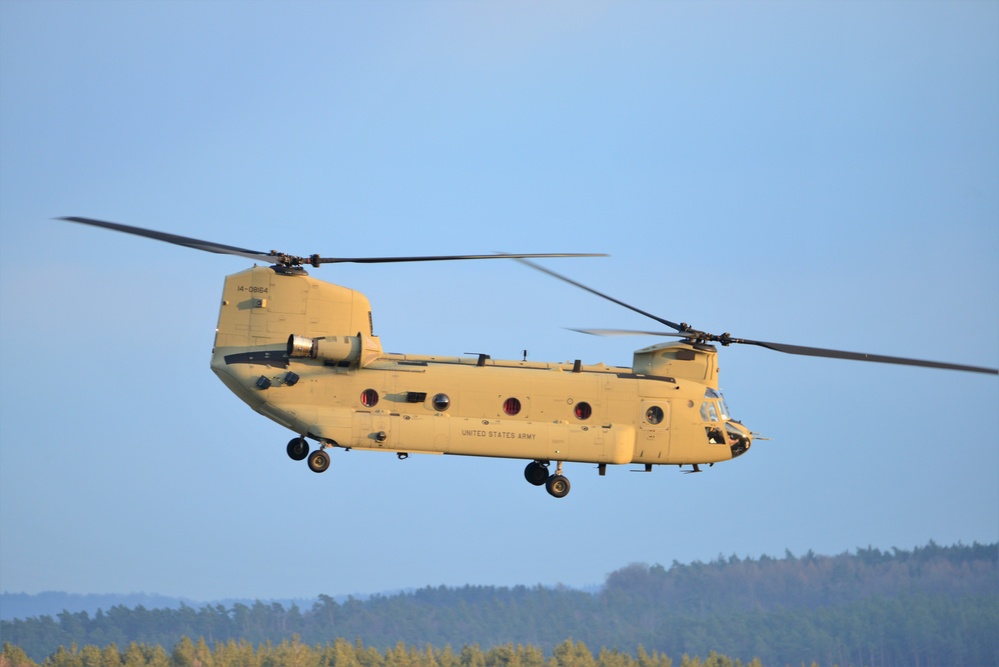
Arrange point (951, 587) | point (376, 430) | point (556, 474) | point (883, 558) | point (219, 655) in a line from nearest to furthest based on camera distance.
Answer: point (376, 430) < point (556, 474) < point (219, 655) < point (951, 587) < point (883, 558)

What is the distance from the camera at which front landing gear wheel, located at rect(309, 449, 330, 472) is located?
4262 centimetres

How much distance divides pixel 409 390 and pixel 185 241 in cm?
810

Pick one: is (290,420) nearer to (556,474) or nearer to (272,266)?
(272,266)

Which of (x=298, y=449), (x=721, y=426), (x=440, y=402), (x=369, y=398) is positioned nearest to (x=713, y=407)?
(x=721, y=426)

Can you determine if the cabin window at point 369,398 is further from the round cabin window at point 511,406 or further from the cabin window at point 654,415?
the cabin window at point 654,415

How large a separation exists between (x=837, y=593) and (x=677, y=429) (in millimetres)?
161949

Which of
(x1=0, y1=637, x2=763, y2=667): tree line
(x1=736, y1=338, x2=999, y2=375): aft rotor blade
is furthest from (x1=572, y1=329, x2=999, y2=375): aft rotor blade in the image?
(x1=0, y1=637, x2=763, y2=667): tree line

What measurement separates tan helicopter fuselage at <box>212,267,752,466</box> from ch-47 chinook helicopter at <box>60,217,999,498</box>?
0.10ft

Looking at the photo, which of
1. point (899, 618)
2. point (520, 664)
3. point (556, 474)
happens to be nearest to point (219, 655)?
point (520, 664)

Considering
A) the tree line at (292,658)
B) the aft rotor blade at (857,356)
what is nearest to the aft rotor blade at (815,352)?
the aft rotor blade at (857,356)

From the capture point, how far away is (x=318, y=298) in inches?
1724

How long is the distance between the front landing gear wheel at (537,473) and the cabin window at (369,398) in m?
6.23

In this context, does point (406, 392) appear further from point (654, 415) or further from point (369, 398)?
point (654, 415)

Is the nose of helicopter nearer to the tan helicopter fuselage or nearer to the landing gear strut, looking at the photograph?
the tan helicopter fuselage
